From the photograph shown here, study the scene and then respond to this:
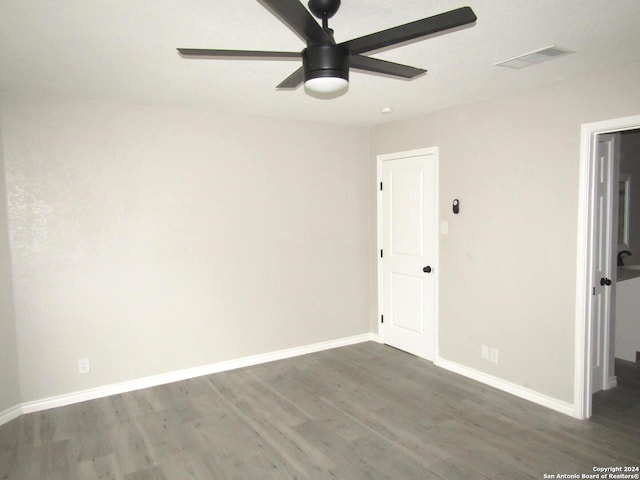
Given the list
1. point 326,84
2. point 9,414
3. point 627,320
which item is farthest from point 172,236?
point 627,320

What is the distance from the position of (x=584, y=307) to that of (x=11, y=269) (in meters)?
4.27

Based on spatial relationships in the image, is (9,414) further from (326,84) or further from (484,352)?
(484,352)

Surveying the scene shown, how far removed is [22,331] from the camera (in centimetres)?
344

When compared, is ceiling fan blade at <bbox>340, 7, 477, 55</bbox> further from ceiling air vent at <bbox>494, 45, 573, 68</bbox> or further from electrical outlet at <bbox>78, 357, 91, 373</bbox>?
electrical outlet at <bbox>78, 357, 91, 373</bbox>

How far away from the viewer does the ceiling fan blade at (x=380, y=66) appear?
1.92m

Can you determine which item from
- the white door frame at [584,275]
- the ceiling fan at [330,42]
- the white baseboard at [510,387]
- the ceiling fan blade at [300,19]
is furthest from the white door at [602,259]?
the ceiling fan blade at [300,19]

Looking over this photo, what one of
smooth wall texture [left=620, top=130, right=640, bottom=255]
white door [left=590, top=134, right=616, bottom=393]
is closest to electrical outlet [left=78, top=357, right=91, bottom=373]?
white door [left=590, top=134, right=616, bottom=393]

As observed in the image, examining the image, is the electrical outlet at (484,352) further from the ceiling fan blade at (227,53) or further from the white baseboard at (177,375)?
the ceiling fan blade at (227,53)

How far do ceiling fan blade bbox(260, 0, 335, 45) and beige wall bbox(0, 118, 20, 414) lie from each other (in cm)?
285

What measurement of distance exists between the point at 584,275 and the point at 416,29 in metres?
2.43

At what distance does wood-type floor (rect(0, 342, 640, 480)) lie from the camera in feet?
8.84

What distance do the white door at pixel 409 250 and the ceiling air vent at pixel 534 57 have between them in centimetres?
147

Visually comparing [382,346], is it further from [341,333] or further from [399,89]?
[399,89]

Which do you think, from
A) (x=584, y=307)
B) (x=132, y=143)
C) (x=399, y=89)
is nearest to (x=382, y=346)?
(x=584, y=307)
